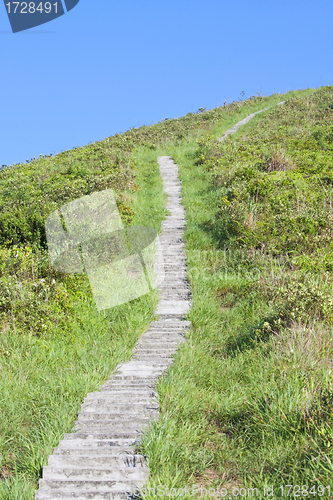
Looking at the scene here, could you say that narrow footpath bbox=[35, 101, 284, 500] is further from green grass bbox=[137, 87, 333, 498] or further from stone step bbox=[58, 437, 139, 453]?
green grass bbox=[137, 87, 333, 498]

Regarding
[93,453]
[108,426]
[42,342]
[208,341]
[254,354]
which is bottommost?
[208,341]

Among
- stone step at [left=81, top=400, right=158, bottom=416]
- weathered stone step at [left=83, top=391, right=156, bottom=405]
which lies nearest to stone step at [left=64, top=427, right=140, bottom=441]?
stone step at [left=81, top=400, right=158, bottom=416]

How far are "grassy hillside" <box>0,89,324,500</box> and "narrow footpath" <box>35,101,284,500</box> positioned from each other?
0.17m

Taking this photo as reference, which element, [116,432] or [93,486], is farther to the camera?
[116,432]

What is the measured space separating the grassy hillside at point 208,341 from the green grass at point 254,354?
0.02m

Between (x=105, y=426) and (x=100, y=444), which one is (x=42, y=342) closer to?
(x=105, y=426)

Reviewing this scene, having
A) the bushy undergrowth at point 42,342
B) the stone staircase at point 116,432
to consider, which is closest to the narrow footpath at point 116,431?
the stone staircase at point 116,432

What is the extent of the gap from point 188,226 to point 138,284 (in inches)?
135

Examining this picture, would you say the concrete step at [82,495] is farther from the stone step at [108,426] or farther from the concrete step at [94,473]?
the stone step at [108,426]

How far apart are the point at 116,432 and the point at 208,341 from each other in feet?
7.61

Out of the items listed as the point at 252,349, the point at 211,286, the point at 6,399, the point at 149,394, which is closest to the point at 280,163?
the point at 211,286

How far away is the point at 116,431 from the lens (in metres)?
3.99

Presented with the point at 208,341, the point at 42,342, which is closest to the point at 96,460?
the point at 42,342

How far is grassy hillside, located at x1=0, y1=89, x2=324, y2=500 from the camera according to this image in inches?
147
